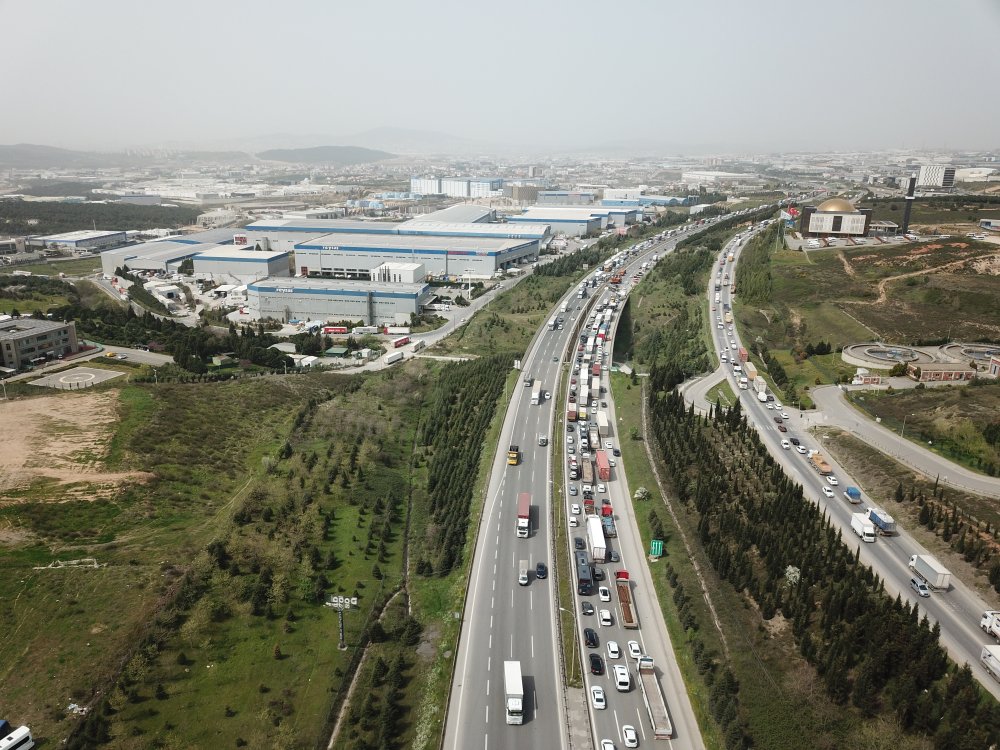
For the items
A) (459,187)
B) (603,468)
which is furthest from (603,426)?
(459,187)

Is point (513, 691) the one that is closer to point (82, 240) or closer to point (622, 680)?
point (622, 680)

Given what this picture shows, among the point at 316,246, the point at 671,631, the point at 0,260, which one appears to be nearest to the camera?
the point at 671,631

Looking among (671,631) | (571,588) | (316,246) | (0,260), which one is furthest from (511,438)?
(0,260)

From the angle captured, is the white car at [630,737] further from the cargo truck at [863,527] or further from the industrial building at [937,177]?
the industrial building at [937,177]

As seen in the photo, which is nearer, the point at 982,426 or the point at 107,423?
the point at 982,426

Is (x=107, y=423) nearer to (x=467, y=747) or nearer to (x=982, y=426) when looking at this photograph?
(x=467, y=747)

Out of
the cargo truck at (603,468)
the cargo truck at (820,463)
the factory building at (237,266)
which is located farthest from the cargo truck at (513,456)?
the factory building at (237,266)
